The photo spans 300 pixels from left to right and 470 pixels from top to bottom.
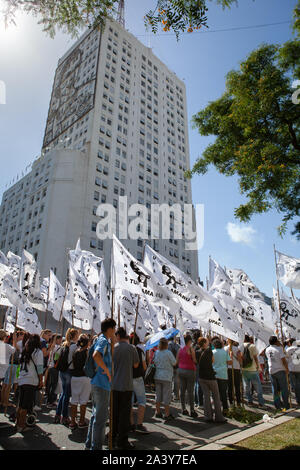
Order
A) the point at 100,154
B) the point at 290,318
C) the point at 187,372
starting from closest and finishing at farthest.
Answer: the point at 187,372 → the point at 290,318 → the point at 100,154

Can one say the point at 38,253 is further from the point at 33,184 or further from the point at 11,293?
the point at 11,293

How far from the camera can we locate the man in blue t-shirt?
4855 millimetres

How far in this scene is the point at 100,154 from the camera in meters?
49.9

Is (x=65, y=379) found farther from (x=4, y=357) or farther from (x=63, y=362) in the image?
(x=4, y=357)

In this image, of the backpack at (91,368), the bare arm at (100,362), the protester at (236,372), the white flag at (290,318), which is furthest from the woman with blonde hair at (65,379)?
the white flag at (290,318)

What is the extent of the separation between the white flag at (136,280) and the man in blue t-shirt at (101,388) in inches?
81.6

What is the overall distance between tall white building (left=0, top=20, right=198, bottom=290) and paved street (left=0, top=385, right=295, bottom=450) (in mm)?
33763

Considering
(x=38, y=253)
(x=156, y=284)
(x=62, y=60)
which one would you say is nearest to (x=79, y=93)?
(x=62, y=60)

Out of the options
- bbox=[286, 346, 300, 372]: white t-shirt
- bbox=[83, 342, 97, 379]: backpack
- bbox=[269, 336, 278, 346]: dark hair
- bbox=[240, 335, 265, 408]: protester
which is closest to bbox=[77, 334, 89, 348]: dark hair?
bbox=[83, 342, 97, 379]: backpack

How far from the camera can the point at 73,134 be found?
178ft

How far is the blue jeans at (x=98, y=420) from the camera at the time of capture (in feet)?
15.8

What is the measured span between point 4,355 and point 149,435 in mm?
3999

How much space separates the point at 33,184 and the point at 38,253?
15215mm

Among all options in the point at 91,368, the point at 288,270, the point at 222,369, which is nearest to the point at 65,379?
the point at 91,368
